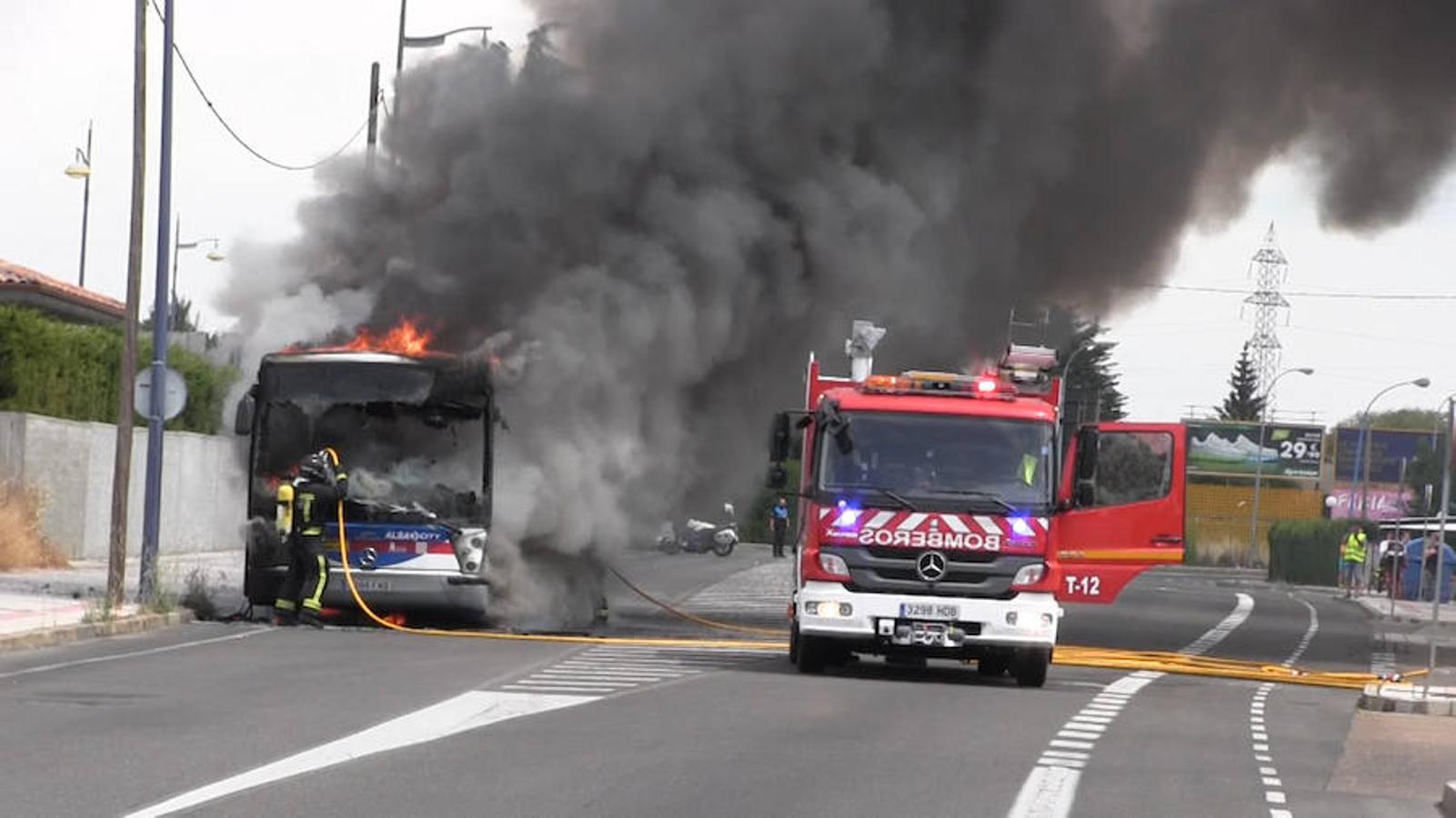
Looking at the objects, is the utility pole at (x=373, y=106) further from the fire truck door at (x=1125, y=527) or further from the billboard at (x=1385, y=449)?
the billboard at (x=1385, y=449)

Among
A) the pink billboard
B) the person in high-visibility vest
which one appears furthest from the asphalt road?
the pink billboard

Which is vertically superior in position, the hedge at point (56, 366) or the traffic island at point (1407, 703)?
the hedge at point (56, 366)

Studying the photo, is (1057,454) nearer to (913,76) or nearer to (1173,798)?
(1173,798)

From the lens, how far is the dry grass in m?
30.8

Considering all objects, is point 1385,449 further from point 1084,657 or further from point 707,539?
point 1084,657

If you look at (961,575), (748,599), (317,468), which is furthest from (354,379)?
(748,599)

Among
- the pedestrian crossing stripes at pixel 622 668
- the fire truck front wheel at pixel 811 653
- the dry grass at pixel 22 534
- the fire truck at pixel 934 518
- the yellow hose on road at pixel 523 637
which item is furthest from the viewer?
the dry grass at pixel 22 534

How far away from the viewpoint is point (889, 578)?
19141 millimetres

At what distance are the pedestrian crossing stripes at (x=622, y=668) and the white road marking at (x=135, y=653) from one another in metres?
3.28

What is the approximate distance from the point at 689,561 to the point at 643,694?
114 feet

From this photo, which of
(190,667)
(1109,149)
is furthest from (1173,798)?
(1109,149)

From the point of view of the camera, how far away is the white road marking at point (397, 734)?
1073 centimetres

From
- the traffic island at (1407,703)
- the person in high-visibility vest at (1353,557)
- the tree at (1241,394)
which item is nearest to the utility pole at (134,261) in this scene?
the traffic island at (1407,703)

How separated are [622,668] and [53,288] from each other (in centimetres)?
2338
